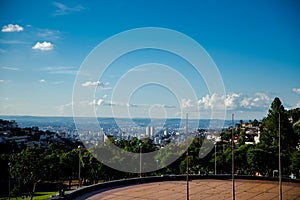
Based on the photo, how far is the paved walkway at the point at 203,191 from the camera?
13.9 meters

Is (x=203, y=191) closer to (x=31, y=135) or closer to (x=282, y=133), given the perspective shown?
(x=282, y=133)

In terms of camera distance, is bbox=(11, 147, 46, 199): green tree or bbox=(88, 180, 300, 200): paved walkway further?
bbox=(11, 147, 46, 199): green tree

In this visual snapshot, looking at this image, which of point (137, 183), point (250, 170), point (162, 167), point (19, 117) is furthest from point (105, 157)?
point (19, 117)

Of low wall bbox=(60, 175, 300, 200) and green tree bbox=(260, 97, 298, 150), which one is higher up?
green tree bbox=(260, 97, 298, 150)

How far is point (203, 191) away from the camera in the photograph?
597 inches

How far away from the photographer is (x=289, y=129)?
35.5 meters

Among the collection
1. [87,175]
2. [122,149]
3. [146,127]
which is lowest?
[87,175]

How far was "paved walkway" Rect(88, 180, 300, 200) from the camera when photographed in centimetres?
1389

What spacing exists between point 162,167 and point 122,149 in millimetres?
3581

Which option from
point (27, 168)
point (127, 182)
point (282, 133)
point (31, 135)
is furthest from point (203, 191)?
point (31, 135)

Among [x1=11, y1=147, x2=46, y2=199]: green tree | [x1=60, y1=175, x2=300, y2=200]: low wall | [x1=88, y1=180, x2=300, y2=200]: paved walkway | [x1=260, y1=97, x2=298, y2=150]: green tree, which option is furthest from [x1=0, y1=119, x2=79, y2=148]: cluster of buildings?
[x1=88, y1=180, x2=300, y2=200]: paved walkway

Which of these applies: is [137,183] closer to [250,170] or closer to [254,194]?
[254,194]

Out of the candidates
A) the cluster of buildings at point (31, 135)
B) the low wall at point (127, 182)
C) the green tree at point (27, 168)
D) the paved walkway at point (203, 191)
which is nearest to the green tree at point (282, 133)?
the low wall at point (127, 182)

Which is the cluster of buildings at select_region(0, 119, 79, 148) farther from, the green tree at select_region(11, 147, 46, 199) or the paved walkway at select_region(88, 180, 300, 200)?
the paved walkway at select_region(88, 180, 300, 200)
